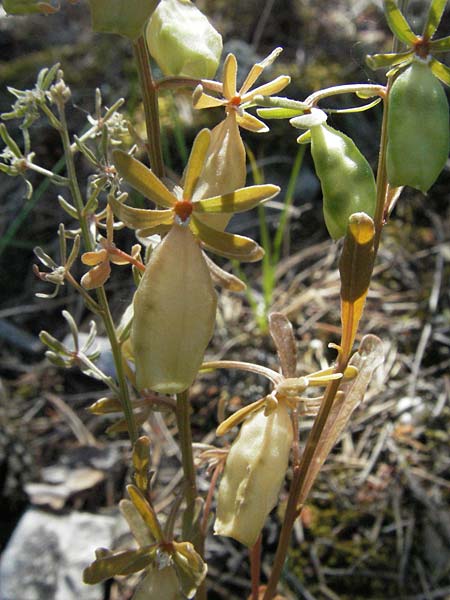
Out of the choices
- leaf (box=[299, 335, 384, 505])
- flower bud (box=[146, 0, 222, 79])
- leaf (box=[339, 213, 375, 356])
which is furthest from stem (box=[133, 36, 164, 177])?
leaf (box=[299, 335, 384, 505])

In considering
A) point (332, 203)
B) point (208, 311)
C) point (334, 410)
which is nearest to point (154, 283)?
point (208, 311)

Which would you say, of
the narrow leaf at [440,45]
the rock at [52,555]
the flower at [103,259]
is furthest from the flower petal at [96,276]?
the rock at [52,555]

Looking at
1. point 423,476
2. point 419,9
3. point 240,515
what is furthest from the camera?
point 419,9

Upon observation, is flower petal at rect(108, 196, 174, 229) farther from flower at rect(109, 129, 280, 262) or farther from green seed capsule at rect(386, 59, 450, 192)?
green seed capsule at rect(386, 59, 450, 192)

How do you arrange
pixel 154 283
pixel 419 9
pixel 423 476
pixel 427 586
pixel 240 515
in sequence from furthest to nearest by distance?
pixel 419 9
pixel 423 476
pixel 427 586
pixel 240 515
pixel 154 283

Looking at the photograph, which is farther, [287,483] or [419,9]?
[419,9]

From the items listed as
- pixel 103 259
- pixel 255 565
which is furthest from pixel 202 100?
pixel 255 565

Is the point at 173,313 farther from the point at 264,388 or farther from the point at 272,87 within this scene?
the point at 264,388

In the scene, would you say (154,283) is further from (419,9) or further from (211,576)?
(419,9)

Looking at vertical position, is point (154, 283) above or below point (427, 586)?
above
